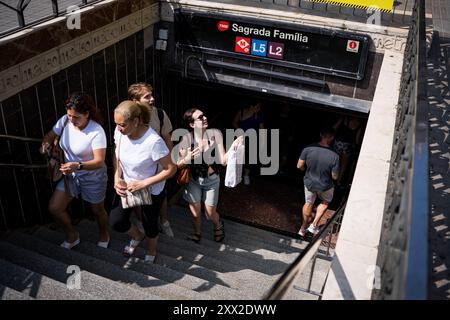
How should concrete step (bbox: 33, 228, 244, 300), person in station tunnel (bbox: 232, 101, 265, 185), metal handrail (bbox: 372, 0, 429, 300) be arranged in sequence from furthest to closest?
person in station tunnel (bbox: 232, 101, 265, 185) → concrete step (bbox: 33, 228, 244, 300) → metal handrail (bbox: 372, 0, 429, 300)

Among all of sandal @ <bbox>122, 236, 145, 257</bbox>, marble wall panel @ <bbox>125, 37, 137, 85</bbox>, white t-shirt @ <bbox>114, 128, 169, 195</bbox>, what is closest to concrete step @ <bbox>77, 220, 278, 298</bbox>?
sandal @ <bbox>122, 236, 145, 257</bbox>

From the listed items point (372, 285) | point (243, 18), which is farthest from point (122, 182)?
point (243, 18)

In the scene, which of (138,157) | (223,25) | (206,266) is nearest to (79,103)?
(138,157)

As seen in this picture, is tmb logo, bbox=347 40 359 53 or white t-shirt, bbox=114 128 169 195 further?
tmb logo, bbox=347 40 359 53

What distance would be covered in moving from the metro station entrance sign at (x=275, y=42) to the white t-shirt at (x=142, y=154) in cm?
354

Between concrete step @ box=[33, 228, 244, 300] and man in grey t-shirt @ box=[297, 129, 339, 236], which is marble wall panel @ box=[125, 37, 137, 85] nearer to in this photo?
concrete step @ box=[33, 228, 244, 300]

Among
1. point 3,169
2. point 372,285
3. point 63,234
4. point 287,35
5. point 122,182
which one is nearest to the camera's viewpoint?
point 372,285

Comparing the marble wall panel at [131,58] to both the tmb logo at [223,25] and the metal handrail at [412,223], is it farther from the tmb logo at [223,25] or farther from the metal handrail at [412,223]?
the metal handrail at [412,223]

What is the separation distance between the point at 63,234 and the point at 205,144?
1.99 m

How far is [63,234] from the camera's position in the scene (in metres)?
5.34

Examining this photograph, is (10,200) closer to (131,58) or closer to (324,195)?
(131,58)

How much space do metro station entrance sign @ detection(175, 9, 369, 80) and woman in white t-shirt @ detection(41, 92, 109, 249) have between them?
135 inches

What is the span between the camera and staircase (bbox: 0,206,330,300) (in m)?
3.72
